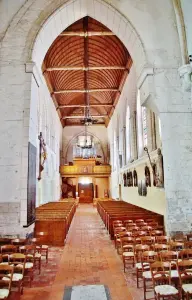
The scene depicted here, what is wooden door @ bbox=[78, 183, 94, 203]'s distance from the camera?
29094mm

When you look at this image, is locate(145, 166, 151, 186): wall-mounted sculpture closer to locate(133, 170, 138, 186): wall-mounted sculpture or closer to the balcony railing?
locate(133, 170, 138, 186): wall-mounted sculpture

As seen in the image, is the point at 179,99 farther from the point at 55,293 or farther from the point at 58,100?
the point at 58,100

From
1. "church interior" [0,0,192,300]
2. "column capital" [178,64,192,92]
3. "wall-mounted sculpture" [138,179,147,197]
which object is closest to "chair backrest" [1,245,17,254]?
"church interior" [0,0,192,300]

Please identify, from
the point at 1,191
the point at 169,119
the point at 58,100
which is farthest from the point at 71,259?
the point at 58,100

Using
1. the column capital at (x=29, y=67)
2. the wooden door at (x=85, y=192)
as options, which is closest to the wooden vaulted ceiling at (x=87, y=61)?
the column capital at (x=29, y=67)

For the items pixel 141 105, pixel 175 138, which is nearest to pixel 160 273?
pixel 175 138

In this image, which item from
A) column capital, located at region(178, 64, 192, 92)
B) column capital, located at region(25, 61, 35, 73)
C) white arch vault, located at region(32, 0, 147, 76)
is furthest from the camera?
white arch vault, located at region(32, 0, 147, 76)

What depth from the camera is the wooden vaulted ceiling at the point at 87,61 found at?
13484mm

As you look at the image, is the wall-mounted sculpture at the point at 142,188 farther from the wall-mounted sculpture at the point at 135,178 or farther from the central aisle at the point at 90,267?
the central aisle at the point at 90,267

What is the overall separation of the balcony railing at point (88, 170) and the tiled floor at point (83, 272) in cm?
1809

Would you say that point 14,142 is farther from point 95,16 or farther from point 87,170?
point 87,170

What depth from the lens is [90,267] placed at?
6.26m

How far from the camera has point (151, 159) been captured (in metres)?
11.1

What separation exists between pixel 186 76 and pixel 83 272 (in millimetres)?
6343
